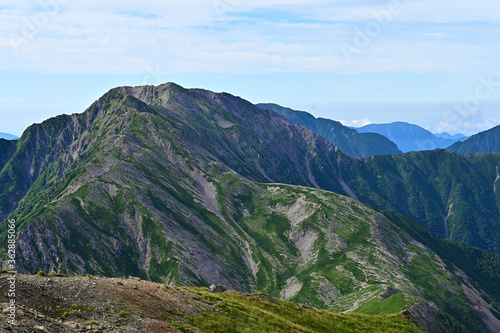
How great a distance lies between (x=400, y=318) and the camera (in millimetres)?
92688

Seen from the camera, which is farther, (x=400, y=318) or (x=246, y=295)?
(x=400, y=318)

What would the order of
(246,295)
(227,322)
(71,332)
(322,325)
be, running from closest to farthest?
(71,332) < (227,322) < (322,325) < (246,295)

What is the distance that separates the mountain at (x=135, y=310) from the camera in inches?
1770

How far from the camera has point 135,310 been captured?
5191cm

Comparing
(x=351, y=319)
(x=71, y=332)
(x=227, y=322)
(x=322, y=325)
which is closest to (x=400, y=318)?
(x=351, y=319)

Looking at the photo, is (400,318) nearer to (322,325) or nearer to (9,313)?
(322,325)

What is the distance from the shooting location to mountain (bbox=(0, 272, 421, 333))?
148ft

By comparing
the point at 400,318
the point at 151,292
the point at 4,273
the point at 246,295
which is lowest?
the point at 400,318

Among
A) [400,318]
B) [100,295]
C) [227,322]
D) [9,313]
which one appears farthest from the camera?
[400,318]

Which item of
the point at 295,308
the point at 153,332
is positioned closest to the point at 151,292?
the point at 153,332

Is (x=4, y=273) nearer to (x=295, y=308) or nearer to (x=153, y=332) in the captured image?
(x=153, y=332)

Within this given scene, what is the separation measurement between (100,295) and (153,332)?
8.97 meters

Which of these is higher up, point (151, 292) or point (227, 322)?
point (151, 292)

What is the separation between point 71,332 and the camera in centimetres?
4175
